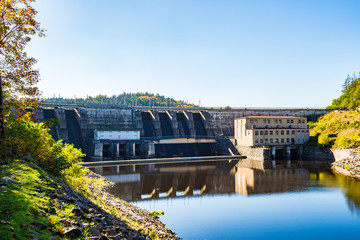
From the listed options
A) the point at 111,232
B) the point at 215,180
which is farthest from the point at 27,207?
the point at 215,180

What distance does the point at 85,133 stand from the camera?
6000 cm

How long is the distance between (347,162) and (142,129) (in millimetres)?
40132

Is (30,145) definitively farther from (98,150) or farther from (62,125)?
(62,125)

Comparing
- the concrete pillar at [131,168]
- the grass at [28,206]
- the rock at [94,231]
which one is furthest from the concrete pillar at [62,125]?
the rock at [94,231]

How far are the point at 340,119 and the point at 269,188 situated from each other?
44.6 meters

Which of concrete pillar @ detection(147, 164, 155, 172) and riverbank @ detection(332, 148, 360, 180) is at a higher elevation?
riverbank @ detection(332, 148, 360, 180)

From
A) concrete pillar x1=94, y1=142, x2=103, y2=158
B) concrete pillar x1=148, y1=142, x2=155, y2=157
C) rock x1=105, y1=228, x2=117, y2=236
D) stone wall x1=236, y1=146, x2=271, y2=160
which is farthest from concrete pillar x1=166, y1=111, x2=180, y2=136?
rock x1=105, y1=228, x2=117, y2=236

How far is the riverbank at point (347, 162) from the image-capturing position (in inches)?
1656

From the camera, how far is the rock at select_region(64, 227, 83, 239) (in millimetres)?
9328

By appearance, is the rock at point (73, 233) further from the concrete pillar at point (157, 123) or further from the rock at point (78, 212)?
the concrete pillar at point (157, 123)

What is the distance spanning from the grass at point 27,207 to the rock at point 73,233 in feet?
0.69

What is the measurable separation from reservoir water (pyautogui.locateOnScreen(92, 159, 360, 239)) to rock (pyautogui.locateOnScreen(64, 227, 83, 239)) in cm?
1031

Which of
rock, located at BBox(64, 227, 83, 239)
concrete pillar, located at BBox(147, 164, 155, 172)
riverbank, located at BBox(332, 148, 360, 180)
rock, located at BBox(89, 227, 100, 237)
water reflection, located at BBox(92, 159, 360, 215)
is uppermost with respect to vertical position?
rock, located at BBox(64, 227, 83, 239)

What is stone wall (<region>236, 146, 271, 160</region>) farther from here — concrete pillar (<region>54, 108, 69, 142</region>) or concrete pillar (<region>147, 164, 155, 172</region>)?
concrete pillar (<region>54, 108, 69, 142</region>)
